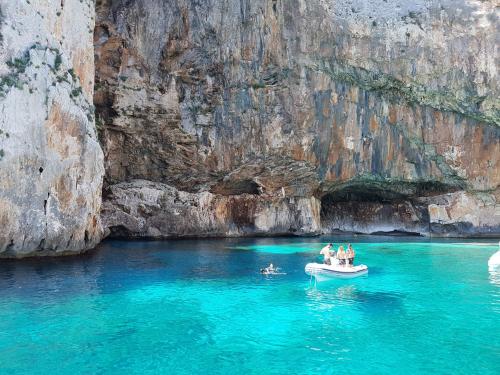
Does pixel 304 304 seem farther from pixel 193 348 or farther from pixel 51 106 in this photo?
pixel 51 106

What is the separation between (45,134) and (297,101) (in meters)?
20.7

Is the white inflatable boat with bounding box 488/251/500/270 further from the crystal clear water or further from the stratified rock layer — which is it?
the stratified rock layer

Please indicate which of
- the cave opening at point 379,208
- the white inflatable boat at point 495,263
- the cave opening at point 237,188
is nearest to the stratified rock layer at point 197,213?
the cave opening at point 237,188

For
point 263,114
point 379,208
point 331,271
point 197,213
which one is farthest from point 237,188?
point 331,271

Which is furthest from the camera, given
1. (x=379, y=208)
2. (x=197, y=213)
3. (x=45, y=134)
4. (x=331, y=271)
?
(x=379, y=208)

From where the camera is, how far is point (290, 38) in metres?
36.5

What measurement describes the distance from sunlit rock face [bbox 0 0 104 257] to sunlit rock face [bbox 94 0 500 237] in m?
7.54

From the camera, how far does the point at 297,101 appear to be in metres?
37.7

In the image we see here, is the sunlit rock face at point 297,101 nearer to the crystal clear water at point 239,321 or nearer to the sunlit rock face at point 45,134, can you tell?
the sunlit rock face at point 45,134

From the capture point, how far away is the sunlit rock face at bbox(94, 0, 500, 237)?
33844 mm

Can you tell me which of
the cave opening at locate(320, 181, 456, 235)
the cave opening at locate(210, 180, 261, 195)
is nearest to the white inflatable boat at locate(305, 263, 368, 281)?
the cave opening at locate(210, 180, 261, 195)

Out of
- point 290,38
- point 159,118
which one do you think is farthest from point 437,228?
point 159,118

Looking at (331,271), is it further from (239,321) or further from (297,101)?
(297,101)

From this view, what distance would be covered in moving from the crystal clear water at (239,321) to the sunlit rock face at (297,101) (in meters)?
16.1
